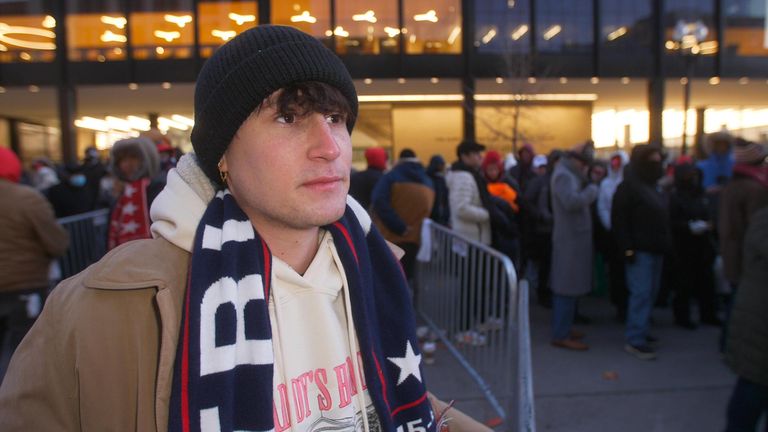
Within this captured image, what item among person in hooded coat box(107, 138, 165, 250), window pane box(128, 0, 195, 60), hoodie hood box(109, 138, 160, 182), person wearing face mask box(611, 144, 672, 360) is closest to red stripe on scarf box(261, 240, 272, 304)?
person in hooded coat box(107, 138, 165, 250)

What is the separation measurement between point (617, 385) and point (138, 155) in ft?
14.9

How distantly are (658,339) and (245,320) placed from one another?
6005mm

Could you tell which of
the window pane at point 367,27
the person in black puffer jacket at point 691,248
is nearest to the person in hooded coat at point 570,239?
the person in black puffer jacket at point 691,248

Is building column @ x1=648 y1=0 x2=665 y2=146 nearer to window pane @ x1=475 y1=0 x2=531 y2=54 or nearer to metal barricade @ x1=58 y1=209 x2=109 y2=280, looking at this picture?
window pane @ x1=475 y1=0 x2=531 y2=54

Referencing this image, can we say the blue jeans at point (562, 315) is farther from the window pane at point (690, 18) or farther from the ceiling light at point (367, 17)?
the window pane at point (690, 18)

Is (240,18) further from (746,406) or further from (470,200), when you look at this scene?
(746,406)

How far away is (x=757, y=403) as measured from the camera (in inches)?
124

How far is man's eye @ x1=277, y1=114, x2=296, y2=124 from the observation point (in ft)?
4.60

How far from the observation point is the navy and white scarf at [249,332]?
1.17m

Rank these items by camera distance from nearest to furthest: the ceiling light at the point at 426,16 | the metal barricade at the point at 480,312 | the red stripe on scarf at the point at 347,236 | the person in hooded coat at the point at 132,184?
the red stripe on scarf at the point at 347,236
the metal barricade at the point at 480,312
the person in hooded coat at the point at 132,184
the ceiling light at the point at 426,16

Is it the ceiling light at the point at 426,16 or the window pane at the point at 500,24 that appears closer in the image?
the window pane at the point at 500,24

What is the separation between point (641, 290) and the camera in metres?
5.45

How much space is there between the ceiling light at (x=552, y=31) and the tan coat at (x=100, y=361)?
69.6 ft

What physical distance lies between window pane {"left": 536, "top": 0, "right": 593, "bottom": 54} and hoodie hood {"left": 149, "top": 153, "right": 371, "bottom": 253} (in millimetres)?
20423
